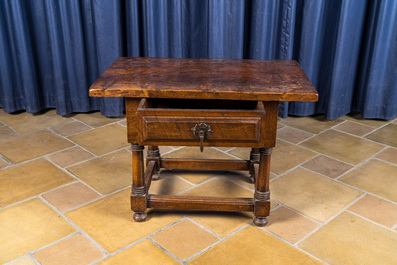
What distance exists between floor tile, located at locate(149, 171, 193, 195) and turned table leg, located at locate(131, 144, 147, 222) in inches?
9.8

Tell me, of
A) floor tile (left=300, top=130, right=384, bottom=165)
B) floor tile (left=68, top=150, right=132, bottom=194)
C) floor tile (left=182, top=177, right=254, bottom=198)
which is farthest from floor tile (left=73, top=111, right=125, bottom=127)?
floor tile (left=300, top=130, right=384, bottom=165)

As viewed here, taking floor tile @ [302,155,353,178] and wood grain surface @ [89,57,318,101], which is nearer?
wood grain surface @ [89,57,318,101]

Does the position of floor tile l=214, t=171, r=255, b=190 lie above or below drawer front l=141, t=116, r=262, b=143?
below

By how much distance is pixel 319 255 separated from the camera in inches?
64.4

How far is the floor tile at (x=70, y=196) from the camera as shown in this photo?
1963mm

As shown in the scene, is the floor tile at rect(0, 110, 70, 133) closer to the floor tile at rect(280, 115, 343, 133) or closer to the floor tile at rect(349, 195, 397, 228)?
the floor tile at rect(280, 115, 343, 133)

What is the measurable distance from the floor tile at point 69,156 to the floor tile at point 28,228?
1.32 ft

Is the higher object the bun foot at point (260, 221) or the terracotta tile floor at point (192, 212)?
the bun foot at point (260, 221)

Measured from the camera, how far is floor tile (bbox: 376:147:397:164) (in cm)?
245

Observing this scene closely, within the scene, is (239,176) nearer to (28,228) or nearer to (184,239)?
(184,239)

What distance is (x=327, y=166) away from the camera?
236cm

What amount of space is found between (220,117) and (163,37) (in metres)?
1.45

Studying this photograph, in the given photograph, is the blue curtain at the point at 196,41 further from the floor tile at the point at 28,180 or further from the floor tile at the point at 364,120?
the floor tile at the point at 28,180

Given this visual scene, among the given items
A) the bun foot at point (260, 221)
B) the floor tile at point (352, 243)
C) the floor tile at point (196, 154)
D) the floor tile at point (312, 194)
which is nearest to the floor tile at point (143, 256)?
the bun foot at point (260, 221)
